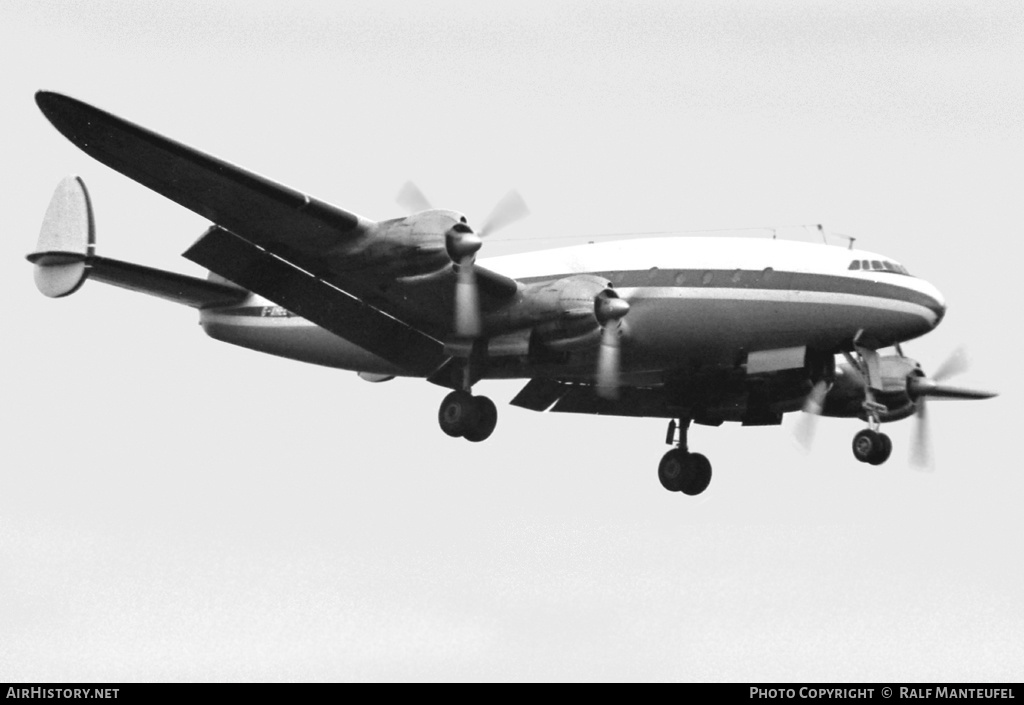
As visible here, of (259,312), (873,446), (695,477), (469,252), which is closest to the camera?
(469,252)

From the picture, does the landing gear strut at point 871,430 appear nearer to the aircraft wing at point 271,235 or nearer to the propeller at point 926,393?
the propeller at point 926,393

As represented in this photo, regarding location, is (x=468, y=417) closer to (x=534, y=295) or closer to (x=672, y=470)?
(x=534, y=295)

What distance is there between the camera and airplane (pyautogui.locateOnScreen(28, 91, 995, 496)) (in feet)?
78.1

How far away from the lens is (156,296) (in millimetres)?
27766

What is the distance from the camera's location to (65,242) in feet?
83.6

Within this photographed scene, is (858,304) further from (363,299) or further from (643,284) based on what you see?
(363,299)

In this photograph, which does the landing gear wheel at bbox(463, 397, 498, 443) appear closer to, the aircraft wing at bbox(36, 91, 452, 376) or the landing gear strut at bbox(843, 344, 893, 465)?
the aircraft wing at bbox(36, 91, 452, 376)

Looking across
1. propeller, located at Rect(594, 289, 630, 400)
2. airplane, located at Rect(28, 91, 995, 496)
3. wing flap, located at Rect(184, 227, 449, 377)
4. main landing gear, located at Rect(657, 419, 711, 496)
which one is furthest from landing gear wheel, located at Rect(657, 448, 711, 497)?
wing flap, located at Rect(184, 227, 449, 377)

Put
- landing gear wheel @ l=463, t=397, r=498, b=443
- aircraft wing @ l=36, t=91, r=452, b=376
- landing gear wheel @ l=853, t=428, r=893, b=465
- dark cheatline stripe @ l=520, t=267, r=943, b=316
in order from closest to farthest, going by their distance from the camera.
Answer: aircraft wing @ l=36, t=91, r=452, b=376 < dark cheatline stripe @ l=520, t=267, r=943, b=316 < landing gear wheel @ l=463, t=397, r=498, b=443 < landing gear wheel @ l=853, t=428, r=893, b=465

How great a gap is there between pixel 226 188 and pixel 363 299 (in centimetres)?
349

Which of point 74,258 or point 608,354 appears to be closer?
point 74,258

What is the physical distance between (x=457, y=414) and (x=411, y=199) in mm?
3655

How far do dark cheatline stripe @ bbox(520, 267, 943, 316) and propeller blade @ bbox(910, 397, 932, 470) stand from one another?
12.3ft

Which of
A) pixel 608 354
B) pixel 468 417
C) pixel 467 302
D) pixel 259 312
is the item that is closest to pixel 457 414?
pixel 468 417
